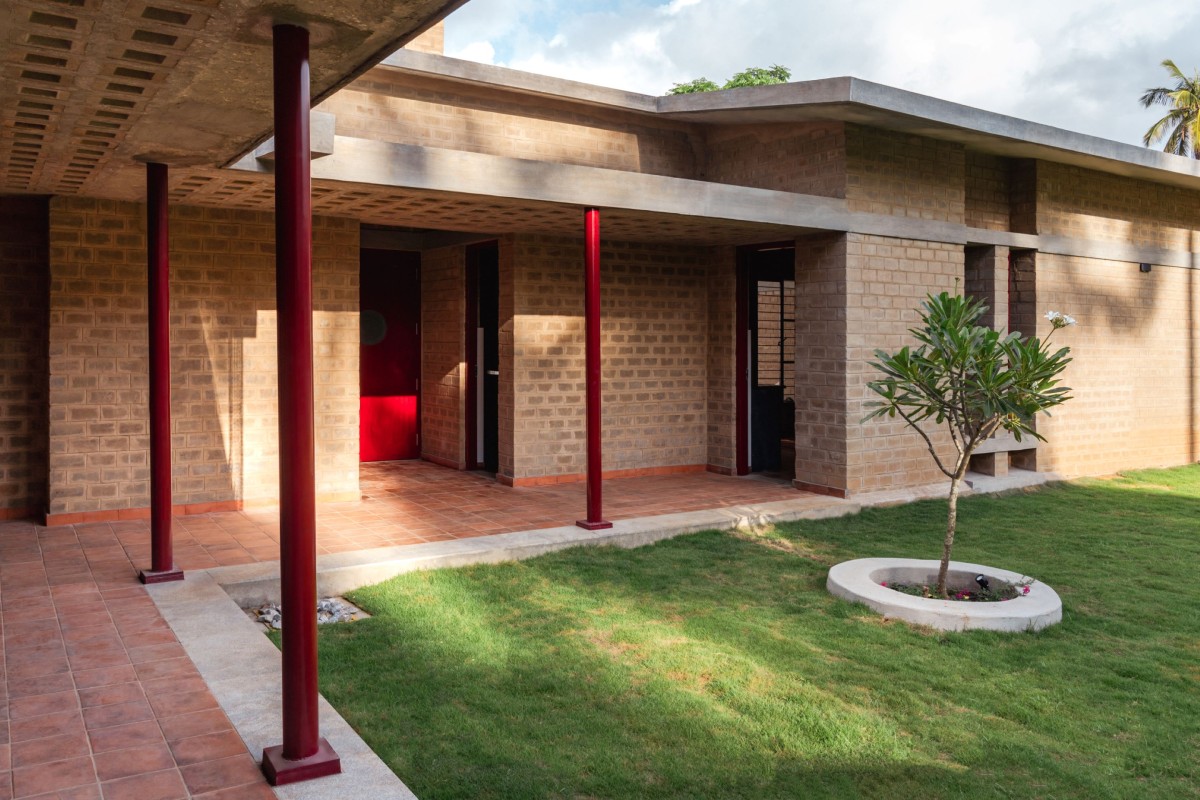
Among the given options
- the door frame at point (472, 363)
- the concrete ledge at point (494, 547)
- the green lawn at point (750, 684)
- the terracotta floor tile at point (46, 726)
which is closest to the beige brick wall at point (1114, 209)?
the concrete ledge at point (494, 547)

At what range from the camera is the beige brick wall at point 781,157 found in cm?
927

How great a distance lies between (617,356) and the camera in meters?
10.6

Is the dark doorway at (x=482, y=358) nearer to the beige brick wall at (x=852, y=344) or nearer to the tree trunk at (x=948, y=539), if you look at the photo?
the beige brick wall at (x=852, y=344)

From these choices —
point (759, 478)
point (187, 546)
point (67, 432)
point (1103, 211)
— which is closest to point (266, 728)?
point (187, 546)

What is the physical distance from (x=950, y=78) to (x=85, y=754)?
109m

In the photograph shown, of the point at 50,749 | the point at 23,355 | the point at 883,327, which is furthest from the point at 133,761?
the point at 883,327

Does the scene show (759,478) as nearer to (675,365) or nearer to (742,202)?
(675,365)

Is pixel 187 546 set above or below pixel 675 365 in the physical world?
below

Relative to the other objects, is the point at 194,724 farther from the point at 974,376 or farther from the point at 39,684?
the point at 974,376

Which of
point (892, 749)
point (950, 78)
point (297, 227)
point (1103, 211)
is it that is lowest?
point (892, 749)

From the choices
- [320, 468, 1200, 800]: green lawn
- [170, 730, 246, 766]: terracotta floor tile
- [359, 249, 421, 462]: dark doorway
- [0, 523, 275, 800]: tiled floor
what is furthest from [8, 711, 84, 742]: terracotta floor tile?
[359, 249, 421, 462]: dark doorway

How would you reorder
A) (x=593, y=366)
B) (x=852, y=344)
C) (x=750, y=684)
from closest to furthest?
(x=750, y=684)
(x=593, y=366)
(x=852, y=344)

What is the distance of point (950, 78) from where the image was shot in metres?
98.8

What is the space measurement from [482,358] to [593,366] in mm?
3692
